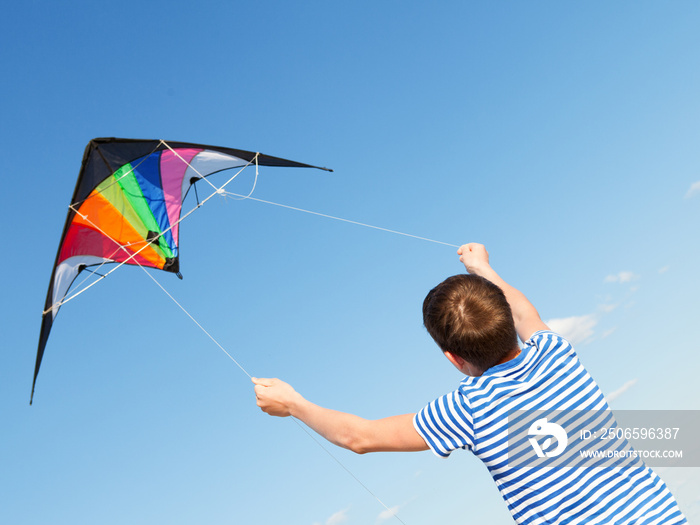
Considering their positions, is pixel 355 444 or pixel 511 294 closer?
pixel 355 444

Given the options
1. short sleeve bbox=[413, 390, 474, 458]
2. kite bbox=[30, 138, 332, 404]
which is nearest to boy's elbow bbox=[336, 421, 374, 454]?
short sleeve bbox=[413, 390, 474, 458]

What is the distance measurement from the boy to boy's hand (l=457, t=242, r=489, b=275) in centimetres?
67

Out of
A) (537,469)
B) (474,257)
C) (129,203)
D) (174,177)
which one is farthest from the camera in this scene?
(174,177)

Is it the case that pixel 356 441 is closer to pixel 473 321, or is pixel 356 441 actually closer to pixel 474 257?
pixel 473 321

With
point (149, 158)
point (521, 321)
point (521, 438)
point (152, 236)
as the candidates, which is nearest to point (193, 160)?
point (149, 158)

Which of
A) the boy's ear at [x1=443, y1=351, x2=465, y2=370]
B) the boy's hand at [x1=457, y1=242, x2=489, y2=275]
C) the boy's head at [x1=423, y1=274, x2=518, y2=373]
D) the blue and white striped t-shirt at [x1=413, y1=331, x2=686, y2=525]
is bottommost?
the blue and white striped t-shirt at [x1=413, y1=331, x2=686, y2=525]

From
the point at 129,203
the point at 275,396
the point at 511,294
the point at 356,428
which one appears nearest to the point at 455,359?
the point at 356,428

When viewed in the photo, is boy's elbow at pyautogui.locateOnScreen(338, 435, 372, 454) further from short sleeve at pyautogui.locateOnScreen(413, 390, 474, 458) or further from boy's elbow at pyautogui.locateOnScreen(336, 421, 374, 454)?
short sleeve at pyautogui.locateOnScreen(413, 390, 474, 458)

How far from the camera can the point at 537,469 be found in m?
1.60

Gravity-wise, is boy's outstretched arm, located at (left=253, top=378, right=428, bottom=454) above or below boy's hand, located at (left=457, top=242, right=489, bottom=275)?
below

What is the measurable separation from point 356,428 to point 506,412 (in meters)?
0.41

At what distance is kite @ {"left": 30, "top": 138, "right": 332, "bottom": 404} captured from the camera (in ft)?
19.0

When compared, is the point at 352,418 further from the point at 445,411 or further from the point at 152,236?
the point at 152,236

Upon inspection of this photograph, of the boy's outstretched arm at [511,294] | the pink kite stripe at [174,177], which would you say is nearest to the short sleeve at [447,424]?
the boy's outstretched arm at [511,294]
